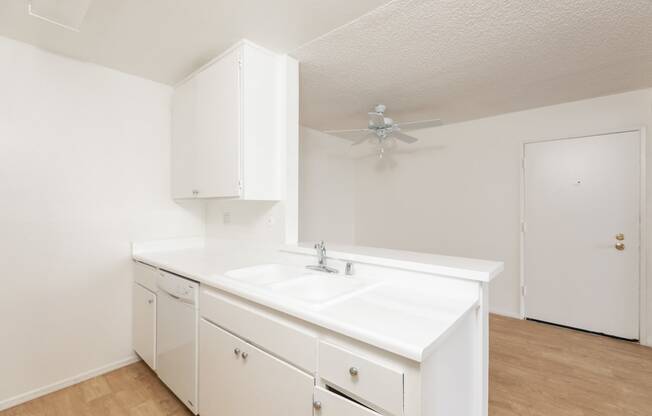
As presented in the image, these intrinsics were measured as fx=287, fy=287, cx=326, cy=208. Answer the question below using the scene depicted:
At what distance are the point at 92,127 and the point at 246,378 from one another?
85.2 inches

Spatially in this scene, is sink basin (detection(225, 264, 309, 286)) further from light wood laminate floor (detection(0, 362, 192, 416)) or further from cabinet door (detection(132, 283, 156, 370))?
light wood laminate floor (detection(0, 362, 192, 416))

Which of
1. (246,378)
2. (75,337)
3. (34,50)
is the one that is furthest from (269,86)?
(75,337)

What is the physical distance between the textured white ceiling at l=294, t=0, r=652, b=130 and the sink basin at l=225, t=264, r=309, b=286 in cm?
151

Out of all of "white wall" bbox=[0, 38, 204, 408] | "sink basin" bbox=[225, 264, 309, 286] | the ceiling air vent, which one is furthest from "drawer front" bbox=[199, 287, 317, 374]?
the ceiling air vent

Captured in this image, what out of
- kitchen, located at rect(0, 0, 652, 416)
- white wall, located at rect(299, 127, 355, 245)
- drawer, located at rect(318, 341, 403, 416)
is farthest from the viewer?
white wall, located at rect(299, 127, 355, 245)

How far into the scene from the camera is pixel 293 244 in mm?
2074

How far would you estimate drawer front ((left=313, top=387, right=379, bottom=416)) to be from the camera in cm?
93

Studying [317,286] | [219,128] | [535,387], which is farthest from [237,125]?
[535,387]

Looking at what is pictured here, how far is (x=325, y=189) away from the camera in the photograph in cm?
424

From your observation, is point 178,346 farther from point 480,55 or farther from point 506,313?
point 506,313

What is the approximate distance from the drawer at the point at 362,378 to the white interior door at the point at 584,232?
10.4 feet

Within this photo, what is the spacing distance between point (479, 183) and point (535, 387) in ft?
7.29

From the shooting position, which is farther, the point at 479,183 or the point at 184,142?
the point at 479,183

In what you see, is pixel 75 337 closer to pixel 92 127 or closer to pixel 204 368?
pixel 204 368
